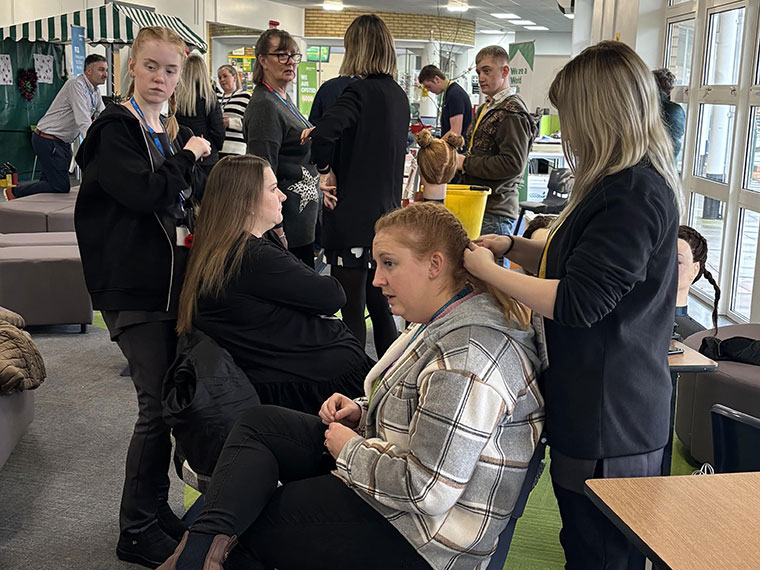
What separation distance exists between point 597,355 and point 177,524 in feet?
5.03

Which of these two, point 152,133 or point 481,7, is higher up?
point 481,7

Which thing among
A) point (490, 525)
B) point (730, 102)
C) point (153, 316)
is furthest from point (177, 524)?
point (730, 102)

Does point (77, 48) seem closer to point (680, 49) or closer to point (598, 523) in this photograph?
point (680, 49)

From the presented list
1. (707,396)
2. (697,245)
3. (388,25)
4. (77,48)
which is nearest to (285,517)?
(697,245)

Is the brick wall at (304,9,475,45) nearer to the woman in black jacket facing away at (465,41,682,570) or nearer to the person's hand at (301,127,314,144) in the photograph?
the person's hand at (301,127,314,144)

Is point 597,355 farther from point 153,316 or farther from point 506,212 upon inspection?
point 506,212

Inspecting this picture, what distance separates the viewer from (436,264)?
5.37 feet

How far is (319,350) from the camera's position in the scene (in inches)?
91.3

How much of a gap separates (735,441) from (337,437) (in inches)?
31.6

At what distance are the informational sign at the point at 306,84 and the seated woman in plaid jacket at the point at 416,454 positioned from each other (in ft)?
58.4

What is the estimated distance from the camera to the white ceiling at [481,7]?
17094 mm

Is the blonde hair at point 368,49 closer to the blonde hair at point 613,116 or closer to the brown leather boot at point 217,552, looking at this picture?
the blonde hair at point 613,116

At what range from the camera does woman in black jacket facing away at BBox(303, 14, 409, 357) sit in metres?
3.15

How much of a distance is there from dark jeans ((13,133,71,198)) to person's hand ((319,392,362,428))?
6.23m
